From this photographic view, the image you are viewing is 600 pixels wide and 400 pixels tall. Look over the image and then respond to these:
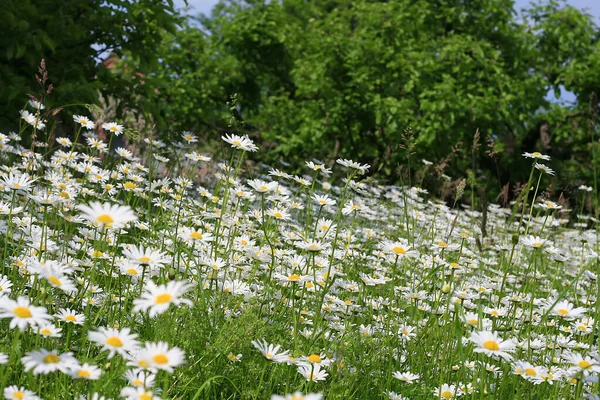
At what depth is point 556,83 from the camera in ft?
37.3

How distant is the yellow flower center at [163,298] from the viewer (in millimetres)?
1339

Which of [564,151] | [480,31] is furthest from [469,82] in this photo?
[564,151]

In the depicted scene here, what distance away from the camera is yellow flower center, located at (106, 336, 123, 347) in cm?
136

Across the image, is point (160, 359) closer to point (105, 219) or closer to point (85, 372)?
point (85, 372)

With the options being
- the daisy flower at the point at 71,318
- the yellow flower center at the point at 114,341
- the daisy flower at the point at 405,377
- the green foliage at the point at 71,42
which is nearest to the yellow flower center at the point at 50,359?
the yellow flower center at the point at 114,341

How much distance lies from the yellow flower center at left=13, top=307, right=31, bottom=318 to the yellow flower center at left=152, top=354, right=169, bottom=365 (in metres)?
0.28

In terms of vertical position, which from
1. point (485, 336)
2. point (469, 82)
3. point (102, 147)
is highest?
point (469, 82)

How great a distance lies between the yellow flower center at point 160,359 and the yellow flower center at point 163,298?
11cm

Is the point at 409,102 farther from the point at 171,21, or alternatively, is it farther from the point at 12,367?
the point at 12,367

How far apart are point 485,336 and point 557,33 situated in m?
11.0

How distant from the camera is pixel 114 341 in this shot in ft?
4.52

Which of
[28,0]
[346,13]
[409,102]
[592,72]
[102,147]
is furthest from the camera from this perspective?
[346,13]

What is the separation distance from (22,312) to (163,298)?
29 cm

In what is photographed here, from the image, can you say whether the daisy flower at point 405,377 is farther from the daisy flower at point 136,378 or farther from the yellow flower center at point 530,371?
the daisy flower at point 136,378
